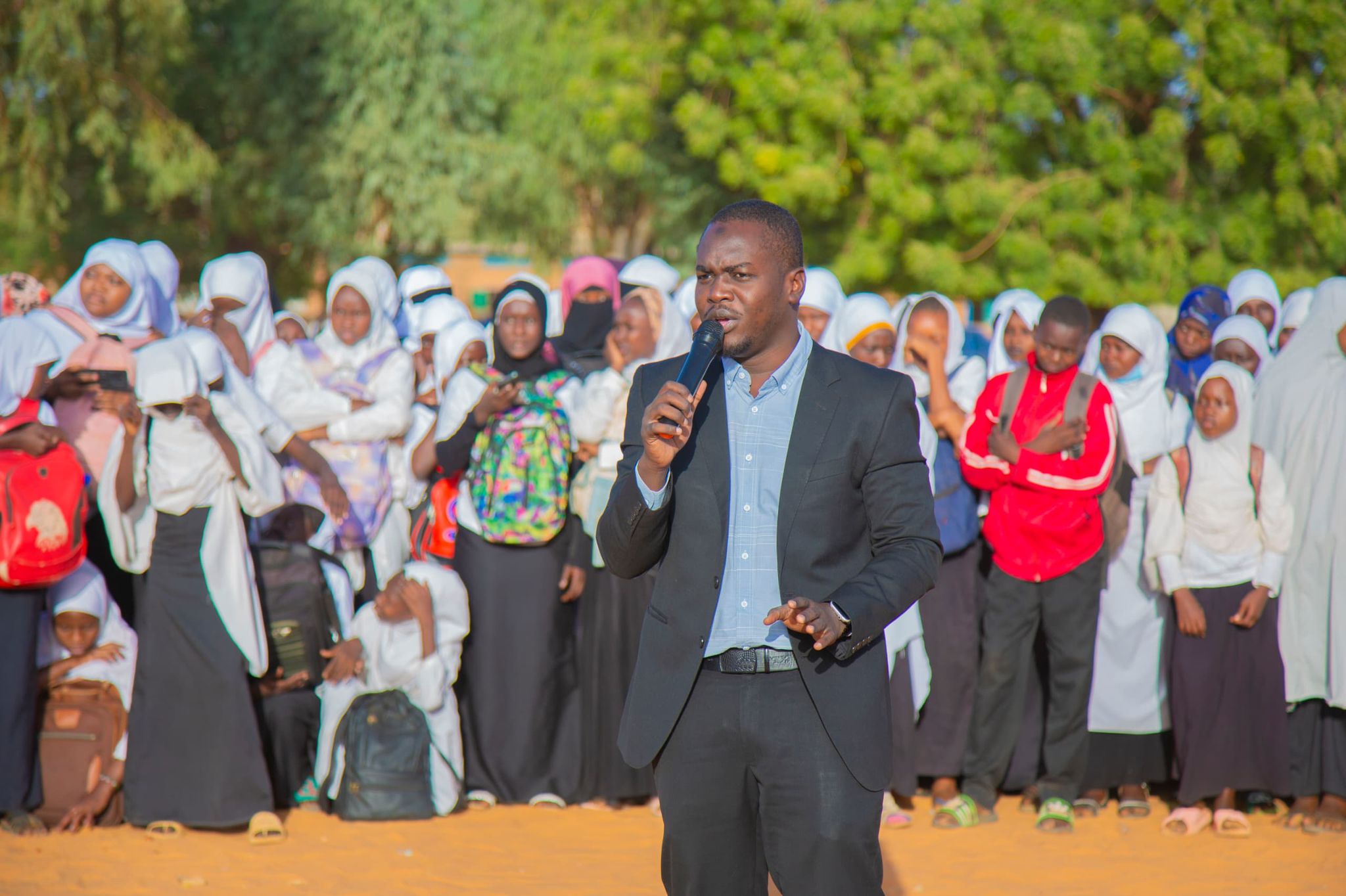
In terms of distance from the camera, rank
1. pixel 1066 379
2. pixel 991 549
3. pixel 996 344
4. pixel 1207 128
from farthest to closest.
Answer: pixel 1207 128 → pixel 996 344 → pixel 991 549 → pixel 1066 379

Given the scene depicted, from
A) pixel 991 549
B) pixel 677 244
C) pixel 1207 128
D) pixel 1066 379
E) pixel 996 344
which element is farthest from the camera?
pixel 677 244

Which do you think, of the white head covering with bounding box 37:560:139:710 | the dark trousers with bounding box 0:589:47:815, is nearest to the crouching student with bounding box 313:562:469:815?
the white head covering with bounding box 37:560:139:710

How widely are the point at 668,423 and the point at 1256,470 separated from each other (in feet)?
15.6

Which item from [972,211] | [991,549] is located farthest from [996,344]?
[972,211]

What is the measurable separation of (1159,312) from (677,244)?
7568 millimetres

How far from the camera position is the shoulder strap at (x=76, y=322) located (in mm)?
6930

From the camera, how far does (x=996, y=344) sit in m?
7.88

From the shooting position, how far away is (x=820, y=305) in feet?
24.0

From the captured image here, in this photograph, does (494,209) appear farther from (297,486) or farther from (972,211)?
(297,486)

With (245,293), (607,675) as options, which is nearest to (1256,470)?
(607,675)

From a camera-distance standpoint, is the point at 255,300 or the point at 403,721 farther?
the point at 255,300

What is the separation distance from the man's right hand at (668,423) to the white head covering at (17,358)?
447cm

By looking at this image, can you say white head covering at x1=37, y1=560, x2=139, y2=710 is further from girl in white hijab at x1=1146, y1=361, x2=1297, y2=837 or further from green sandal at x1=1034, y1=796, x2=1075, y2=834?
girl in white hijab at x1=1146, y1=361, x2=1297, y2=837

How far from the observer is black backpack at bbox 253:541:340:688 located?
655cm
